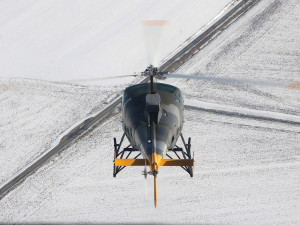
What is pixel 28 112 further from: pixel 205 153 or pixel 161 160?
pixel 161 160

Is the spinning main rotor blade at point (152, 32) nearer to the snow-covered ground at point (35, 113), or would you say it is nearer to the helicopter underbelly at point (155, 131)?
the snow-covered ground at point (35, 113)

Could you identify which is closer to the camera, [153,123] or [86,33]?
[153,123]

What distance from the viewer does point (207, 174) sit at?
2066cm

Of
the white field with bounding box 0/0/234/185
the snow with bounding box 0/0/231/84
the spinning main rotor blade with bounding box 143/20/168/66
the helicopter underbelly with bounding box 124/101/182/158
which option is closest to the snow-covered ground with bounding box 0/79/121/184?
the white field with bounding box 0/0/234/185

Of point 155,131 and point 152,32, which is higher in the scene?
point 152,32

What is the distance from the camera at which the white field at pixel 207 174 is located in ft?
62.7

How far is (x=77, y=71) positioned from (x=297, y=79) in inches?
452

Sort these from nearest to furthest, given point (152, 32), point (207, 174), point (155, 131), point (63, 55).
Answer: point (155, 131) → point (207, 174) → point (63, 55) → point (152, 32)

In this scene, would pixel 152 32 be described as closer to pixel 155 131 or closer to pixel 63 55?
pixel 63 55

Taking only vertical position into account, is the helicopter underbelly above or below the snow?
below

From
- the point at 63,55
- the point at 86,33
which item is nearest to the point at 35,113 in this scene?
the point at 63,55

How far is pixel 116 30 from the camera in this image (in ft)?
100

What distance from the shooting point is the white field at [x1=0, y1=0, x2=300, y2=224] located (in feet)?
62.7

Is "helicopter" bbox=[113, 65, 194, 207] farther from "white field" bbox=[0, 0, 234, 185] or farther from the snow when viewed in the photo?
the snow
